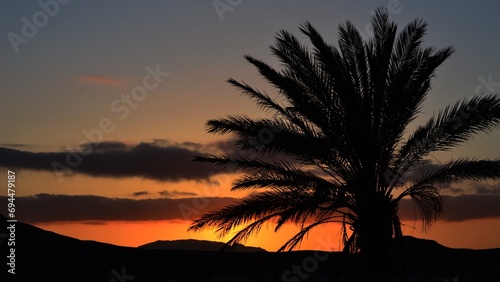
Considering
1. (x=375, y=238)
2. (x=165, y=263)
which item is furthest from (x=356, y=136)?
(x=165, y=263)

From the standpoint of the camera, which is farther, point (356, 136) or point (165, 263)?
point (165, 263)

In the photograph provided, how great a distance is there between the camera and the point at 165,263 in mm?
32250

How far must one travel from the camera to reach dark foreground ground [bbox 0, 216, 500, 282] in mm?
27719

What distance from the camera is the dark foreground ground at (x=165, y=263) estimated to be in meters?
27.7

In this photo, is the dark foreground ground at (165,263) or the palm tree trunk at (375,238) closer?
the palm tree trunk at (375,238)

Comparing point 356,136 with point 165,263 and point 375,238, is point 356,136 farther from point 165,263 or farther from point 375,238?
point 165,263

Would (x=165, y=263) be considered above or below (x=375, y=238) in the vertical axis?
above

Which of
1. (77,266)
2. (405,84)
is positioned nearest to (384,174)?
(405,84)

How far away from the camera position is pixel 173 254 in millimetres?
33281

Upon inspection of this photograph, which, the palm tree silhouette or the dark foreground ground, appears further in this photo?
the dark foreground ground

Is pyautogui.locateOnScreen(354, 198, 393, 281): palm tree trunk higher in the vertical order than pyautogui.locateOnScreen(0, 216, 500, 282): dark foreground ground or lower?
lower

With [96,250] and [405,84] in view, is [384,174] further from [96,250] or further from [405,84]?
[96,250]

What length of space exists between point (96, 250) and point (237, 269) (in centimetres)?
577

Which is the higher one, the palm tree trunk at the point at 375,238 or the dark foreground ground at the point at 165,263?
the dark foreground ground at the point at 165,263
